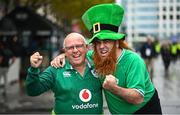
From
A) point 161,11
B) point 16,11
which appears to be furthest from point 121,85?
point 161,11

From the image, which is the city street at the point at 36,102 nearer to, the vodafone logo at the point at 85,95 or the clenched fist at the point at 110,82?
the vodafone logo at the point at 85,95

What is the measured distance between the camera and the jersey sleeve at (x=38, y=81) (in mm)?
4043

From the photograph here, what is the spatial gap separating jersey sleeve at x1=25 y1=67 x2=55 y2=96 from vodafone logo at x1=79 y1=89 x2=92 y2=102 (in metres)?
0.26

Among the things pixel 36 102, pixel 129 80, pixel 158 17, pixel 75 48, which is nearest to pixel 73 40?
pixel 75 48

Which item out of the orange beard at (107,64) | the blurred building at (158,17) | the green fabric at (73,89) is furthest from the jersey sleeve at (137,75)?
the blurred building at (158,17)

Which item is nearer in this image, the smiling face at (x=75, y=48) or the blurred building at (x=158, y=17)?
the smiling face at (x=75, y=48)

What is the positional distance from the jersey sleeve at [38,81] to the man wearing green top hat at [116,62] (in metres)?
0.43

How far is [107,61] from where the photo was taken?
3.91 meters

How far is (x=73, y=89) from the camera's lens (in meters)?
4.16

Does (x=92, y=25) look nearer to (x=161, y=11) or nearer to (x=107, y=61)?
(x=107, y=61)

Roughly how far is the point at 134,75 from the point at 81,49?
55 cm

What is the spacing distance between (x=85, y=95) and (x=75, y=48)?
0.37m

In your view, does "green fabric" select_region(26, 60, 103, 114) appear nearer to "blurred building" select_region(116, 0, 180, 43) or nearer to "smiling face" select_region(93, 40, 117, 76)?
"smiling face" select_region(93, 40, 117, 76)

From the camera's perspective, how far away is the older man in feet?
13.7
